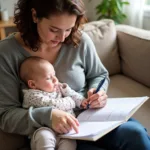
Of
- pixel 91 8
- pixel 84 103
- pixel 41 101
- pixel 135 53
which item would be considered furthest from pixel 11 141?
pixel 91 8

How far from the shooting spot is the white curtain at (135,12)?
2.35 meters

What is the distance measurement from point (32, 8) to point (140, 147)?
715 mm

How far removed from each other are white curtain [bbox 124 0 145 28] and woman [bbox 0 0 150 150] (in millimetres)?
1267

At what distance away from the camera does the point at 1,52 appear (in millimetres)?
1118

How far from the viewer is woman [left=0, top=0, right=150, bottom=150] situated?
3.35ft

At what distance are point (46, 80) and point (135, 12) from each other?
63.6 inches

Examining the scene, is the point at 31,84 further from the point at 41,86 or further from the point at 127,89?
the point at 127,89

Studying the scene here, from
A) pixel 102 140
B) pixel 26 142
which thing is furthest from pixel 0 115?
pixel 102 140

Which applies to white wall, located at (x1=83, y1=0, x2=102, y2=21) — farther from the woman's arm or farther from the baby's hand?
the baby's hand

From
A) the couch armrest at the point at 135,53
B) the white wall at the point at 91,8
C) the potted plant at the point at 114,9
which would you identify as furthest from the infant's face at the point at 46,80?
the white wall at the point at 91,8

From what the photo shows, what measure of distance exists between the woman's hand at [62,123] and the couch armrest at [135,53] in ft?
2.56

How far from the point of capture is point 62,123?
98cm

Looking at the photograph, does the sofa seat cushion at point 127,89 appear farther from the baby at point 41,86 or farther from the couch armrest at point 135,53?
the baby at point 41,86

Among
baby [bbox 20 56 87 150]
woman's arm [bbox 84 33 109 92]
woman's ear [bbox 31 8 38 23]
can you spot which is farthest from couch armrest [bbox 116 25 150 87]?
woman's ear [bbox 31 8 38 23]
